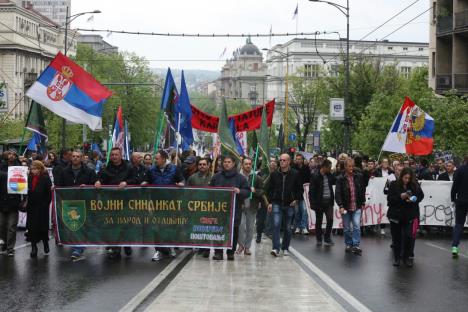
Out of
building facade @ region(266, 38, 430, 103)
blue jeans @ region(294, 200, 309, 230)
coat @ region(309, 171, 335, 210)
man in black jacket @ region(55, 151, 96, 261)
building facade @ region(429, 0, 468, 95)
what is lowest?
blue jeans @ region(294, 200, 309, 230)

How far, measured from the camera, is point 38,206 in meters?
14.6

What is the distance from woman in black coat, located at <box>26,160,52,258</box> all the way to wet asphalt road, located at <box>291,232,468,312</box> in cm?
450

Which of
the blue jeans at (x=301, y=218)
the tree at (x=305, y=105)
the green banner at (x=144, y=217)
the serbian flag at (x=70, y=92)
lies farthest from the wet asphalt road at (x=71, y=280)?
the tree at (x=305, y=105)

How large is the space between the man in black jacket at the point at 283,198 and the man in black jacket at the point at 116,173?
2473mm

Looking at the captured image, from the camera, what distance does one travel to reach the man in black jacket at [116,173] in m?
14.4

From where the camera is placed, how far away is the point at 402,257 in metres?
14.4

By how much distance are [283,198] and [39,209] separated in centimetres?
412

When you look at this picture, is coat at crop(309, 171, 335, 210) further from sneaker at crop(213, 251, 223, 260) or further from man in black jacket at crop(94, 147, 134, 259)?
man in black jacket at crop(94, 147, 134, 259)

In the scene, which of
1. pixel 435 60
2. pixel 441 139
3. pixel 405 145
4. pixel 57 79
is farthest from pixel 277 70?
pixel 57 79

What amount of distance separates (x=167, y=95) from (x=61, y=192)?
377 cm

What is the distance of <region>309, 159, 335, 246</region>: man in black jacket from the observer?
17594 millimetres

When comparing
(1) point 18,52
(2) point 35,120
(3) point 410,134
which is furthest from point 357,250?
(1) point 18,52

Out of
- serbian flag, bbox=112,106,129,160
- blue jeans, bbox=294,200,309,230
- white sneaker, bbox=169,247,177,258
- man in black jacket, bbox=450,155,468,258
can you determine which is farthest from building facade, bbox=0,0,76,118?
man in black jacket, bbox=450,155,468,258

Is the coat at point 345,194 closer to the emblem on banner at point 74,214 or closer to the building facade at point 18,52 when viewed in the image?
the emblem on banner at point 74,214
